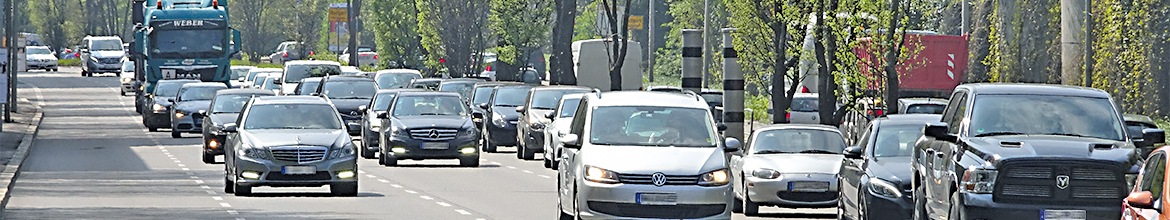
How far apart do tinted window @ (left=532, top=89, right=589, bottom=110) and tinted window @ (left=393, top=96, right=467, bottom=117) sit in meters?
1.91

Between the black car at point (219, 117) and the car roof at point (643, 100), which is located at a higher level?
the car roof at point (643, 100)

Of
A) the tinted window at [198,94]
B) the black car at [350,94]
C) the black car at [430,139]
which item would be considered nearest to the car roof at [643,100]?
the black car at [430,139]

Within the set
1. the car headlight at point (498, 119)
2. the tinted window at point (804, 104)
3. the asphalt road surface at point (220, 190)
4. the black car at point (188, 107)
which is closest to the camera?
the asphalt road surface at point (220, 190)

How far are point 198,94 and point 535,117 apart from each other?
11391mm

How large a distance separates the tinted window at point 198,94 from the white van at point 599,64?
12627mm

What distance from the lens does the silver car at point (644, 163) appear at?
604 inches

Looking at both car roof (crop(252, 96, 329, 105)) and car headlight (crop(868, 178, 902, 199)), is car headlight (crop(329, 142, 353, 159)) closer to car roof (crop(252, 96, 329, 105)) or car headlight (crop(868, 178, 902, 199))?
car roof (crop(252, 96, 329, 105))

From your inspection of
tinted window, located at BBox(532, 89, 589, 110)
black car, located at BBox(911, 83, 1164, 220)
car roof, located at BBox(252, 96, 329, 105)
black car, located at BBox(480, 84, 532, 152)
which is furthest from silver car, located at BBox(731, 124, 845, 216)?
black car, located at BBox(480, 84, 532, 152)

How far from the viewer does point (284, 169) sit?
20844 millimetres

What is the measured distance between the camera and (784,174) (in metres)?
18.6

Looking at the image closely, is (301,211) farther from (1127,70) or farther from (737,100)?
(1127,70)

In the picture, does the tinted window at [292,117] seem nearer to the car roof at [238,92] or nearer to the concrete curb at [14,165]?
the concrete curb at [14,165]

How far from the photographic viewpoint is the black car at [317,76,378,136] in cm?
3653

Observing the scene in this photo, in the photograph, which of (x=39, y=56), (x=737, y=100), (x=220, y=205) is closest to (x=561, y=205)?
(x=220, y=205)
